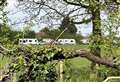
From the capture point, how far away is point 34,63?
6.40m

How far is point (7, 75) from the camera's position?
6.38 metres

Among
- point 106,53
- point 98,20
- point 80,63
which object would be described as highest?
point 98,20

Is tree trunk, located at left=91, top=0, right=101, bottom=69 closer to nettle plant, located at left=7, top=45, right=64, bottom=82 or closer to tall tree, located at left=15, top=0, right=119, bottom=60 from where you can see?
tall tree, located at left=15, top=0, right=119, bottom=60

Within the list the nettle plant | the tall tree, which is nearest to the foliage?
the tall tree

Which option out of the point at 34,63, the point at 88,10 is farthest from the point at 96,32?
the point at 34,63

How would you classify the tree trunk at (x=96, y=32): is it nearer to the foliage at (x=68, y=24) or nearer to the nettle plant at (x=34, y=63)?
the foliage at (x=68, y=24)

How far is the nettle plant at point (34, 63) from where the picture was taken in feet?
21.1

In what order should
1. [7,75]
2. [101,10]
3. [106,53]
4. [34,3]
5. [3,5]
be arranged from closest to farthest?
[7,75], [3,5], [106,53], [101,10], [34,3]

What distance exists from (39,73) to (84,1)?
9.06m

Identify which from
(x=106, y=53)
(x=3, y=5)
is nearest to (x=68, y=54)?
(x=3, y=5)

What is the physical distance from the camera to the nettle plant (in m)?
6.45

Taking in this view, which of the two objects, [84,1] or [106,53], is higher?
[84,1]

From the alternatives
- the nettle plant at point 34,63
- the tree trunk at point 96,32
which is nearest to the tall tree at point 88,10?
the tree trunk at point 96,32

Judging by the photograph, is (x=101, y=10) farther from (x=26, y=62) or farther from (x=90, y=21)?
(x=26, y=62)
